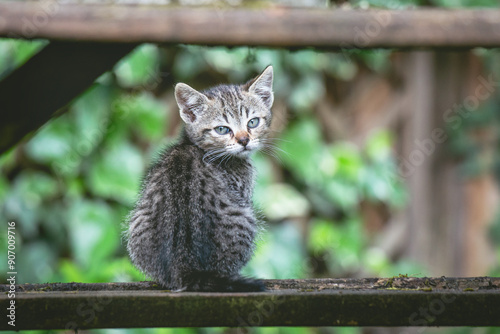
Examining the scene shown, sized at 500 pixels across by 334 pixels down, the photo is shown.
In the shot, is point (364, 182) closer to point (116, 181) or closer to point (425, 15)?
point (116, 181)

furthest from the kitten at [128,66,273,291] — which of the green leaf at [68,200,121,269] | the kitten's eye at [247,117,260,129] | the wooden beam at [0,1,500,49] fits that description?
the green leaf at [68,200,121,269]

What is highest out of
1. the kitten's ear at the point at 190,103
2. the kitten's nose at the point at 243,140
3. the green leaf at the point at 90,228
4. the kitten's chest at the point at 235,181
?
the kitten's ear at the point at 190,103

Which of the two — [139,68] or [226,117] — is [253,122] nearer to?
[226,117]

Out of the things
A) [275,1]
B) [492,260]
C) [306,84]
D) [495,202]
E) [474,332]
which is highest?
[275,1]

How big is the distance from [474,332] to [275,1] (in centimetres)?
214

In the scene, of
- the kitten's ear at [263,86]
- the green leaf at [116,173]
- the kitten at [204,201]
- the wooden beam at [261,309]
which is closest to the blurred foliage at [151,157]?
the green leaf at [116,173]

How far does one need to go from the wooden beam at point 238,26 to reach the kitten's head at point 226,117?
17 cm

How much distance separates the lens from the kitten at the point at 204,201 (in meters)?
1.28

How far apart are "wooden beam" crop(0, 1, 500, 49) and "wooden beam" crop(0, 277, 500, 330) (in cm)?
64

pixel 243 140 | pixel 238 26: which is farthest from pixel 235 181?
pixel 238 26

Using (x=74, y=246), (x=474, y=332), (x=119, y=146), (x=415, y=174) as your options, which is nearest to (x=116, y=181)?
(x=119, y=146)

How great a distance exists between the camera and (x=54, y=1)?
1.42m

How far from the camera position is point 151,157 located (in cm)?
230

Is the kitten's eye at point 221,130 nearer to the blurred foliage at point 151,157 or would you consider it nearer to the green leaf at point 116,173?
the blurred foliage at point 151,157
